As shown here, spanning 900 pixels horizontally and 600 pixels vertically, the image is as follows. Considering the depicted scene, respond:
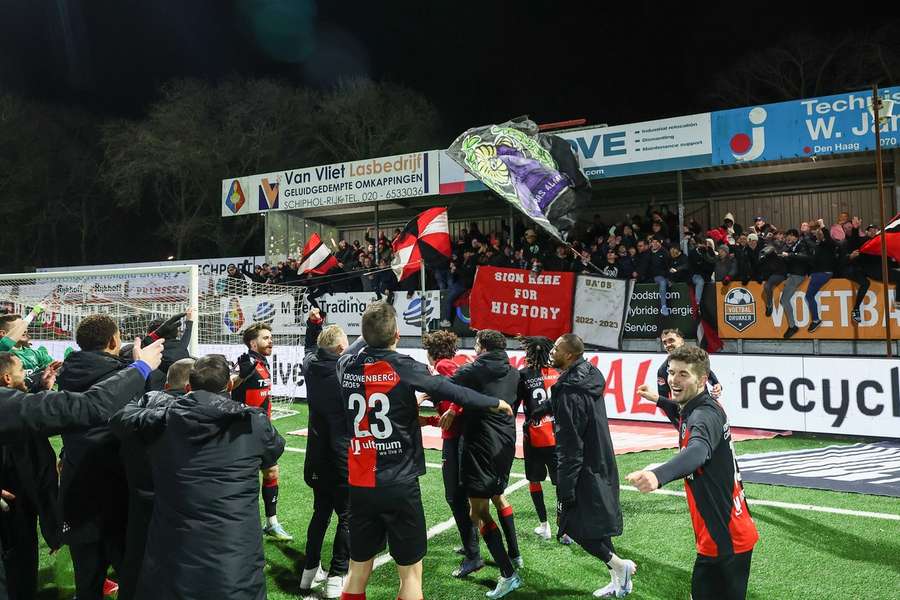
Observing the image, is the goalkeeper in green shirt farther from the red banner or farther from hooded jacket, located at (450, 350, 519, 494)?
the red banner

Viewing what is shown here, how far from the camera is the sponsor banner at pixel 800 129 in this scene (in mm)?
14102

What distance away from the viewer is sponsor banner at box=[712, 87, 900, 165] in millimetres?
14102

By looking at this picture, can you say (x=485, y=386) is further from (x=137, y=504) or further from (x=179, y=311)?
(x=179, y=311)

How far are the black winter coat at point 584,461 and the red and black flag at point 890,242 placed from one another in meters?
9.95

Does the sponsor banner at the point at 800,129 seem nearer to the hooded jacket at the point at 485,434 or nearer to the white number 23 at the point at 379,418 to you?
the hooded jacket at the point at 485,434

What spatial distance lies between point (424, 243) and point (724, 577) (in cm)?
1264

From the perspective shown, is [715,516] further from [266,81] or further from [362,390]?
[266,81]

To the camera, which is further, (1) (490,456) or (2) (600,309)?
(2) (600,309)

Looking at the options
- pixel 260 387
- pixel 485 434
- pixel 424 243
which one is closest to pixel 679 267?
pixel 424 243

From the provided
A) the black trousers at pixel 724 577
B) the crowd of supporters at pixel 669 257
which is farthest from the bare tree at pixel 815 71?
the black trousers at pixel 724 577

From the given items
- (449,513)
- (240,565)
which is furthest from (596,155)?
(240,565)

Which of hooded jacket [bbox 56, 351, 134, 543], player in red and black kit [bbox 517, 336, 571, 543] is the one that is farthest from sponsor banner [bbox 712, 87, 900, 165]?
hooded jacket [bbox 56, 351, 134, 543]

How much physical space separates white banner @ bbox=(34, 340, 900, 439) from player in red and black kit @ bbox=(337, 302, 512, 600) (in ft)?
28.1

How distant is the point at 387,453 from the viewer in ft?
13.2
